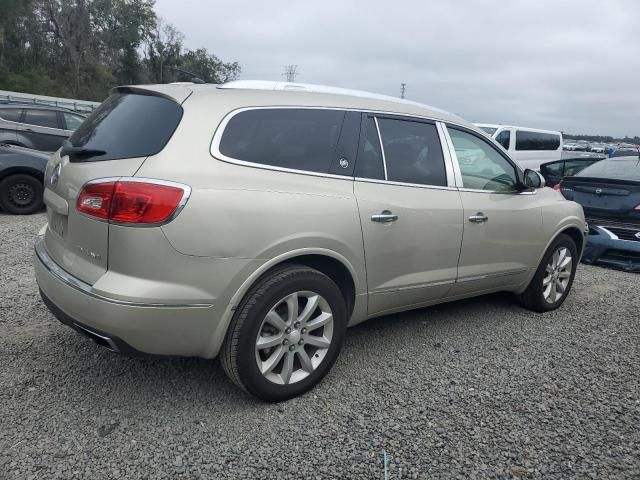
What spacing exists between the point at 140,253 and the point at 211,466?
1019mm

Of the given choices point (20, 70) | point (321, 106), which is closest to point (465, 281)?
point (321, 106)

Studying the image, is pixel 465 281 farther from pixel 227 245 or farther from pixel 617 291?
pixel 617 291

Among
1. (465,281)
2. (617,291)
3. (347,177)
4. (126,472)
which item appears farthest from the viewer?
(617,291)

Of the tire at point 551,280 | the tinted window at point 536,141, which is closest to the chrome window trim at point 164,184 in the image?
the tire at point 551,280

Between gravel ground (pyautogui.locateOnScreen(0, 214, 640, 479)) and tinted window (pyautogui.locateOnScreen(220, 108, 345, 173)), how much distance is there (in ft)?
4.39

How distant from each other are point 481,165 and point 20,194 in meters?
6.63

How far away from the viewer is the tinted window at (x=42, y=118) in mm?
9570

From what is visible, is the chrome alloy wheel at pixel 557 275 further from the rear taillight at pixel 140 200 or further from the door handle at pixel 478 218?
the rear taillight at pixel 140 200

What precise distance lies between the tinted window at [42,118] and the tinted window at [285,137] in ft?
27.3

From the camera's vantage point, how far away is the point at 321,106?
10.4 feet

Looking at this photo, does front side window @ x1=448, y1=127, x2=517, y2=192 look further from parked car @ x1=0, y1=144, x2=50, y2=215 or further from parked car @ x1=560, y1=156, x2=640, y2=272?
parked car @ x1=0, y1=144, x2=50, y2=215

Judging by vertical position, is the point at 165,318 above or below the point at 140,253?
below

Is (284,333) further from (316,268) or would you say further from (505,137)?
(505,137)

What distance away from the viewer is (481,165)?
13.4 feet
